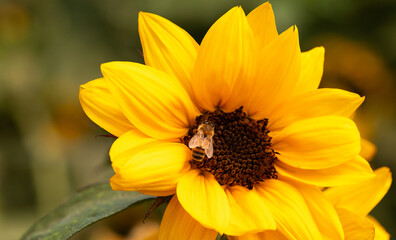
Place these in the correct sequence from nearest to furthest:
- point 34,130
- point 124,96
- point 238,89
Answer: point 124,96 → point 238,89 → point 34,130

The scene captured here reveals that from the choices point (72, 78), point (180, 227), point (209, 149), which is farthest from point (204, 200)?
point (72, 78)

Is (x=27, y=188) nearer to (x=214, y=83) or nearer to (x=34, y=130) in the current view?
(x=34, y=130)

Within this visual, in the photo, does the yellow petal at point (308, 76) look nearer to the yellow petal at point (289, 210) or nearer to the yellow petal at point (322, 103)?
the yellow petal at point (322, 103)

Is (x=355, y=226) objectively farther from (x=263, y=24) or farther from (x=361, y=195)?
(x=263, y=24)

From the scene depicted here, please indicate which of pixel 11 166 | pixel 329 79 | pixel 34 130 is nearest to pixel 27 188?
pixel 11 166

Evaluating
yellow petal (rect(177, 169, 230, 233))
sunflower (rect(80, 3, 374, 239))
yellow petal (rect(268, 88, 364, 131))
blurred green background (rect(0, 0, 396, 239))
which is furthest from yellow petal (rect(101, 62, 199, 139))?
blurred green background (rect(0, 0, 396, 239))
